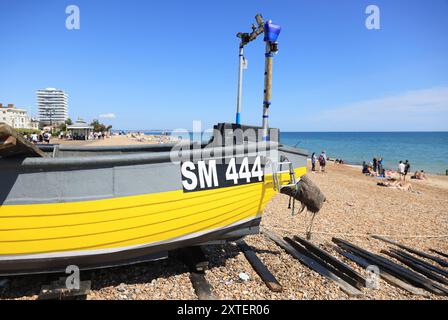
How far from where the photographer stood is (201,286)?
4164mm

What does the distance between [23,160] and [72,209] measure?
0.82m

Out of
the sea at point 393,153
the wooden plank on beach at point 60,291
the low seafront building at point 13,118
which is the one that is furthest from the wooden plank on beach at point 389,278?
the low seafront building at point 13,118

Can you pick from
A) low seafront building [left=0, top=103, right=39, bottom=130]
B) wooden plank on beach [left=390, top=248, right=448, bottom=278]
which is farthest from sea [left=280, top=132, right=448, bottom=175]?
low seafront building [left=0, top=103, right=39, bottom=130]

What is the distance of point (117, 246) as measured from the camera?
373 cm

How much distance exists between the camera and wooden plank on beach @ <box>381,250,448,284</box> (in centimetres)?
503

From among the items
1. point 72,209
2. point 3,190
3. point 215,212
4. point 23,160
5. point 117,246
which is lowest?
point 117,246

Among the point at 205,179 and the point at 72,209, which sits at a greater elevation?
the point at 205,179

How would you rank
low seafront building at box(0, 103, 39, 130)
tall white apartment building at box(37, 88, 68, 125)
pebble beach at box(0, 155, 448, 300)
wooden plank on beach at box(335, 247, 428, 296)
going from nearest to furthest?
pebble beach at box(0, 155, 448, 300) < wooden plank on beach at box(335, 247, 428, 296) < low seafront building at box(0, 103, 39, 130) < tall white apartment building at box(37, 88, 68, 125)

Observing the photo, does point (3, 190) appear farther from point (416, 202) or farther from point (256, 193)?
point (416, 202)

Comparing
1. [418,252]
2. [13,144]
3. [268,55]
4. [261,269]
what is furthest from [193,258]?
[418,252]

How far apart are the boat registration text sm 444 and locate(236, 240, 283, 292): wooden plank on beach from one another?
165 cm

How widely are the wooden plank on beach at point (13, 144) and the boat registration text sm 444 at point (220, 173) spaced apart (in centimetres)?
191

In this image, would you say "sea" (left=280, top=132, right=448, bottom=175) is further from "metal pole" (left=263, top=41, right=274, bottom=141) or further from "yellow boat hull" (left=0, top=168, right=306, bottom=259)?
"yellow boat hull" (left=0, top=168, right=306, bottom=259)
